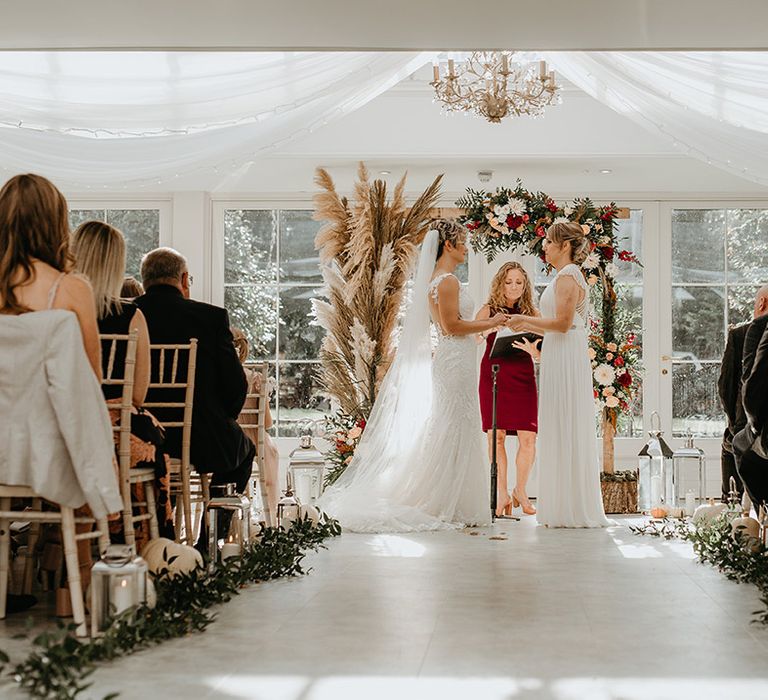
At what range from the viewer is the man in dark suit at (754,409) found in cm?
495

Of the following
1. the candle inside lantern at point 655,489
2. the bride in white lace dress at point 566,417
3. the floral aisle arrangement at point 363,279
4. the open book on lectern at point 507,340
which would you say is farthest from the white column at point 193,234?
the candle inside lantern at point 655,489

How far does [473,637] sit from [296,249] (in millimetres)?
7018

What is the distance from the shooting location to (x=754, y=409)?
4984mm

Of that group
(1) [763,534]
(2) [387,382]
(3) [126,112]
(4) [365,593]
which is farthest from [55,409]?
(2) [387,382]

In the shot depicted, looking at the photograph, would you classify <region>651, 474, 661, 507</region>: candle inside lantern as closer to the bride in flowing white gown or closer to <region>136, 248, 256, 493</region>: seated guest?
the bride in flowing white gown

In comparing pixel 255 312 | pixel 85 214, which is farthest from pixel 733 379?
pixel 85 214

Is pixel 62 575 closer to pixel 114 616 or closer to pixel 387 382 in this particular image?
pixel 114 616

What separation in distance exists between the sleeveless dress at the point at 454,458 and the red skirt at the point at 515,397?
820mm

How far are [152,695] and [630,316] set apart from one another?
7810 millimetres

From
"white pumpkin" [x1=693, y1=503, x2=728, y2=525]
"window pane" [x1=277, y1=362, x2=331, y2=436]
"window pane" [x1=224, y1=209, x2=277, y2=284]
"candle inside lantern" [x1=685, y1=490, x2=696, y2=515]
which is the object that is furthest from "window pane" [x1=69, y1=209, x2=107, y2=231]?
"white pumpkin" [x1=693, y1=503, x2=728, y2=525]

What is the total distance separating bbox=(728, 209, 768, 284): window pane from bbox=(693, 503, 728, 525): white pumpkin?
4.40m

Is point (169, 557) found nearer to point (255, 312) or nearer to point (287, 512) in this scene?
point (287, 512)

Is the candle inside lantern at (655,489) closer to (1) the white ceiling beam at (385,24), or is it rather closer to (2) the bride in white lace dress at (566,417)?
(2) the bride in white lace dress at (566,417)

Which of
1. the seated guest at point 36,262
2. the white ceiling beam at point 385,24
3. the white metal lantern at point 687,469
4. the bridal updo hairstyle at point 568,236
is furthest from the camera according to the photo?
the white metal lantern at point 687,469
